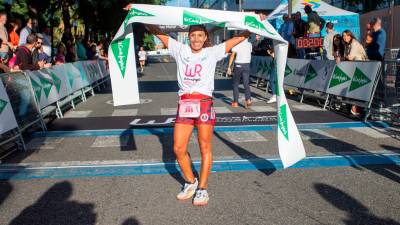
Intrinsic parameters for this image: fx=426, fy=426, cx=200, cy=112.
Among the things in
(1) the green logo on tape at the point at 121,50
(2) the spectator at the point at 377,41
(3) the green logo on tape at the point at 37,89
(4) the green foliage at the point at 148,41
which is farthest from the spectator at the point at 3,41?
(4) the green foliage at the point at 148,41

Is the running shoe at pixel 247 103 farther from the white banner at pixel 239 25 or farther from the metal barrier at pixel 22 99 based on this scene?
the white banner at pixel 239 25

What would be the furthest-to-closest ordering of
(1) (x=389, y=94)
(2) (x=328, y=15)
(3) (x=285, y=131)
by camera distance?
(2) (x=328, y=15), (1) (x=389, y=94), (3) (x=285, y=131)

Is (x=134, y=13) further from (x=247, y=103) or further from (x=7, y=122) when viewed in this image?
(x=247, y=103)

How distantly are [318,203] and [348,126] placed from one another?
4595 millimetres

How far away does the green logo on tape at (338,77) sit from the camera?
10.1 meters

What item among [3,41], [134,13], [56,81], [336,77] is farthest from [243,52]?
[3,41]

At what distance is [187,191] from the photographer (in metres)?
4.66

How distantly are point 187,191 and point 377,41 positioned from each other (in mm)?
7665

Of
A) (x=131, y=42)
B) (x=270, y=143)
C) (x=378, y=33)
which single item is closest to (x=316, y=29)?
(x=378, y=33)

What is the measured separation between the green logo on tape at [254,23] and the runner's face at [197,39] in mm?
759

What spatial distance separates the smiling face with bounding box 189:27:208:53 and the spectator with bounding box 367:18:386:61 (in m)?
7.27

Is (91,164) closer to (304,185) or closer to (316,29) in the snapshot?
(304,185)

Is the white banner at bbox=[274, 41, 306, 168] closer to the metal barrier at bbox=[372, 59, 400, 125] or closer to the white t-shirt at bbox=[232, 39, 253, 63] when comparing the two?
the metal barrier at bbox=[372, 59, 400, 125]

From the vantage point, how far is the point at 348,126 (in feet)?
28.3
